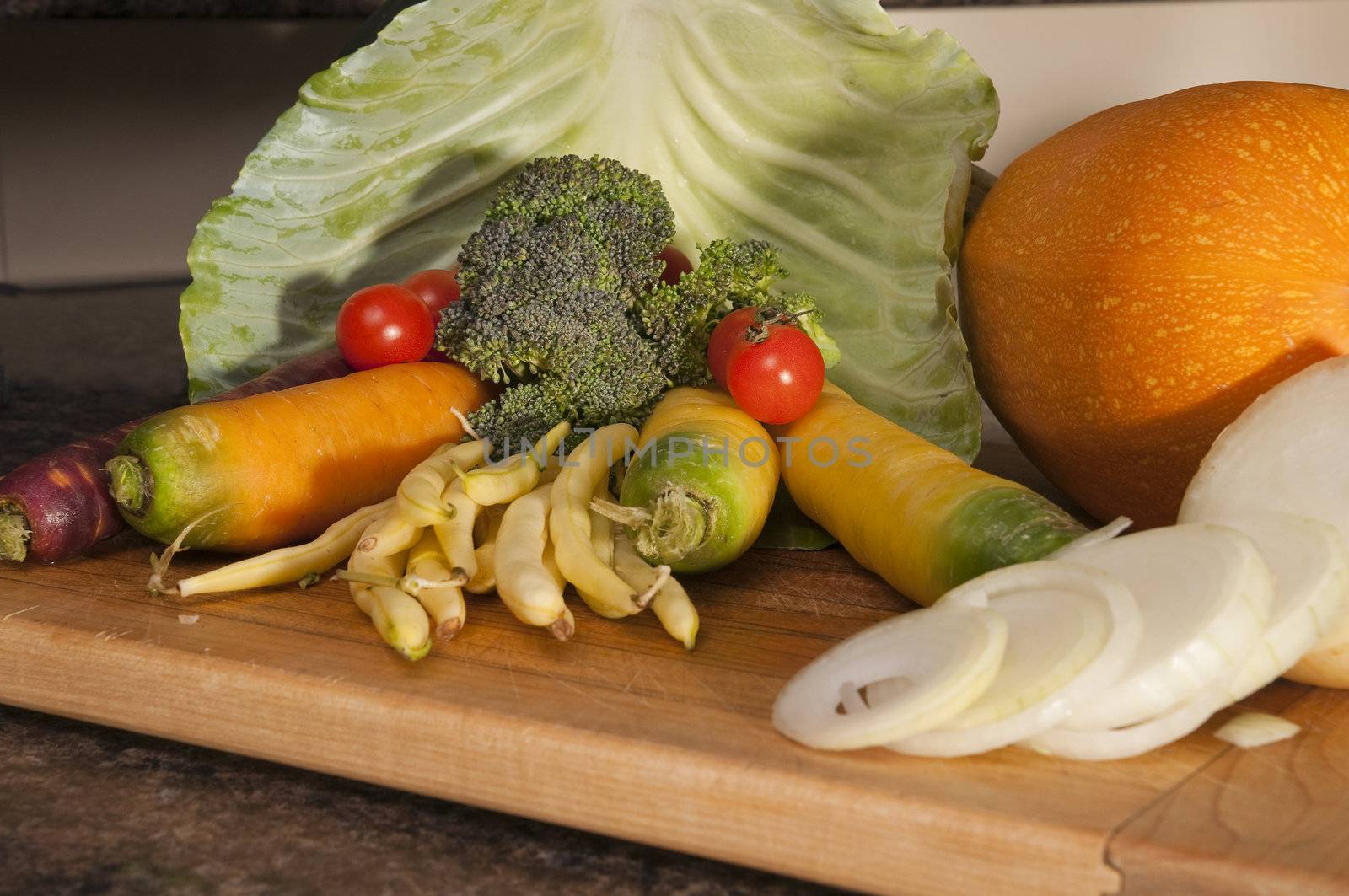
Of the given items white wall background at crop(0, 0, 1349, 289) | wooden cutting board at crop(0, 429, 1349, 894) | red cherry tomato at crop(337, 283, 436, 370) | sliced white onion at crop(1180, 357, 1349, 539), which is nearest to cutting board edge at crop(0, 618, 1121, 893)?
wooden cutting board at crop(0, 429, 1349, 894)

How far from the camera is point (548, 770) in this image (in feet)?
3.23

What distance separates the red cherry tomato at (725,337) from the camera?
60.4 inches

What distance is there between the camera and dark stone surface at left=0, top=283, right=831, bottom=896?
3.05ft

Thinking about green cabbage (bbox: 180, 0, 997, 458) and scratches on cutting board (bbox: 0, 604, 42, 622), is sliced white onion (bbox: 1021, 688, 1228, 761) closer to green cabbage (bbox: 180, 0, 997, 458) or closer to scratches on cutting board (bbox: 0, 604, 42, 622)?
green cabbage (bbox: 180, 0, 997, 458)

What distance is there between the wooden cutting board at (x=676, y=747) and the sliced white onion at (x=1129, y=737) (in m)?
0.01

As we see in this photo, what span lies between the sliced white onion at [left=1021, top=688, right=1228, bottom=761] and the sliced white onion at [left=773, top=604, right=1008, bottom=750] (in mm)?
73

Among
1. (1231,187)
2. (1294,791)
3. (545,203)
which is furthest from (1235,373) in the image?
(545,203)

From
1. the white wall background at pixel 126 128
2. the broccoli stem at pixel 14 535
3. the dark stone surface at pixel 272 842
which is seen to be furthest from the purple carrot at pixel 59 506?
the white wall background at pixel 126 128

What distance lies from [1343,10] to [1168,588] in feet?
4.39

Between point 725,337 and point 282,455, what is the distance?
53 centimetres

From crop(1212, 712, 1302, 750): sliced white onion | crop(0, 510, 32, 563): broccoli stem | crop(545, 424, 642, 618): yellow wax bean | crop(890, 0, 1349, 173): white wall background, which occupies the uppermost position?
crop(890, 0, 1349, 173): white wall background

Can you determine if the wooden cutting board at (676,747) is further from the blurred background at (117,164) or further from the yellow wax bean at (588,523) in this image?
the blurred background at (117,164)

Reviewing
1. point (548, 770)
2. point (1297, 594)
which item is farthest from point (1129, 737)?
point (548, 770)

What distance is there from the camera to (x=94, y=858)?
0.95 metres
